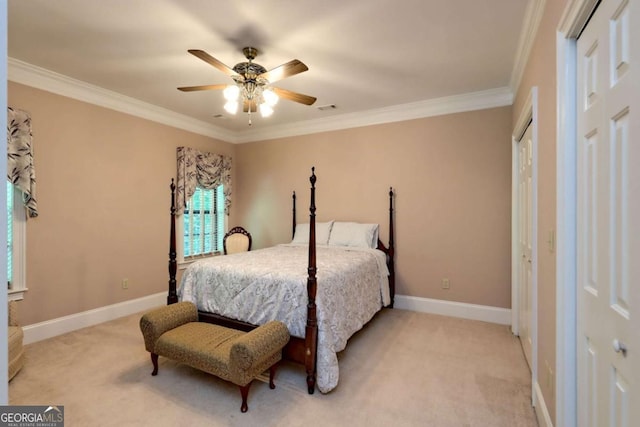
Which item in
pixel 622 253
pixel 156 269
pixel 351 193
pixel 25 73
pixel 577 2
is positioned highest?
pixel 25 73

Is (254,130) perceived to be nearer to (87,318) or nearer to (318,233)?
(318,233)

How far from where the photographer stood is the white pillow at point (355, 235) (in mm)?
3955

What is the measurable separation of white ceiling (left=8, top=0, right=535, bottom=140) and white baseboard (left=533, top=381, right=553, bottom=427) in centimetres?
249

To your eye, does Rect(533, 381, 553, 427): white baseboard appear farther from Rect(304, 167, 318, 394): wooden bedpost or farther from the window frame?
the window frame

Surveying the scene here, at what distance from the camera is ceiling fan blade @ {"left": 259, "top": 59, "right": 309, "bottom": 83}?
216cm

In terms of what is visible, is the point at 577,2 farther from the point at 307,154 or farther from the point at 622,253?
the point at 307,154

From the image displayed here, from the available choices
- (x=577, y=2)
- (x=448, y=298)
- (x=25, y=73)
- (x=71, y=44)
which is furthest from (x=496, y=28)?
(x=25, y=73)

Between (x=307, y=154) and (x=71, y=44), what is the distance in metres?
2.92

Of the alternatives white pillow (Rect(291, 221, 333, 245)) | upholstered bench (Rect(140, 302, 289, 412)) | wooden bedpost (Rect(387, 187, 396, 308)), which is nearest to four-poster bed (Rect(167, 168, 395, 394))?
upholstered bench (Rect(140, 302, 289, 412))

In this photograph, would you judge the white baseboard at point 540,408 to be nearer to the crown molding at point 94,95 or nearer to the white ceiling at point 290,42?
the white ceiling at point 290,42

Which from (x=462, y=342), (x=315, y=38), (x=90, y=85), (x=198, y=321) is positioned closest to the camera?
(x=315, y=38)

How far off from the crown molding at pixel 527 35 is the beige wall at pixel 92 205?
4.13m

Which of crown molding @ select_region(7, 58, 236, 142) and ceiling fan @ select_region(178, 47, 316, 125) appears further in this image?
crown molding @ select_region(7, 58, 236, 142)

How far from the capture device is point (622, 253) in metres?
0.97
